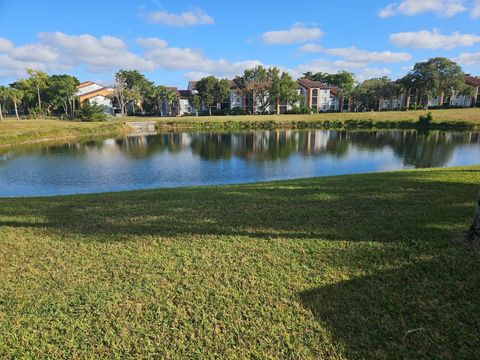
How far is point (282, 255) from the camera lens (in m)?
5.45

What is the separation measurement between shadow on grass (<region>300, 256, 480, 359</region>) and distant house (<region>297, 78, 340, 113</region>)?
85.4 m

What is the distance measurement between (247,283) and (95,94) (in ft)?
287

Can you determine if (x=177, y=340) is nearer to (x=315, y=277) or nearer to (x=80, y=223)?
(x=315, y=277)

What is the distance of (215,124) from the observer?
63.9 m

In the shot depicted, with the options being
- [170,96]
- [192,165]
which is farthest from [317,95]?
[192,165]

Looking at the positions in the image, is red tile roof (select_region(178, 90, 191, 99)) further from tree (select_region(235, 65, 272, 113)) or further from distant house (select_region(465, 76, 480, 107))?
distant house (select_region(465, 76, 480, 107))

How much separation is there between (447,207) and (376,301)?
448 cm


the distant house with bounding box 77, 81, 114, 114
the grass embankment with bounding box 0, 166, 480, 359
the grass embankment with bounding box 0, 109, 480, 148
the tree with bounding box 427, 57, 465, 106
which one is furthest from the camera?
the distant house with bounding box 77, 81, 114, 114

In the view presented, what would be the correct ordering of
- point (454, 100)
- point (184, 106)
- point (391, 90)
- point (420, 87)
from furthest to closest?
point (184, 106) → point (454, 100) → point (391, 90) → point (420, 87)

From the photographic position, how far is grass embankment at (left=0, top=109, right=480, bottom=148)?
1695 inches

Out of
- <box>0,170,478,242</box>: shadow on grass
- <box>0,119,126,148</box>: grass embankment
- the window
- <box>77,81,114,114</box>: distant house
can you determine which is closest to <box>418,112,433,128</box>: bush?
the window

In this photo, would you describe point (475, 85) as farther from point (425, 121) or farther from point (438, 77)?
point (425, 121)

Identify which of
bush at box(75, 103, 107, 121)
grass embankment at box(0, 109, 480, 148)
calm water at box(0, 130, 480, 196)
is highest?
bush at box(75, 103, 107, 121)

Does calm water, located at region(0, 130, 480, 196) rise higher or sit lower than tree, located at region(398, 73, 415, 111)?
lower
